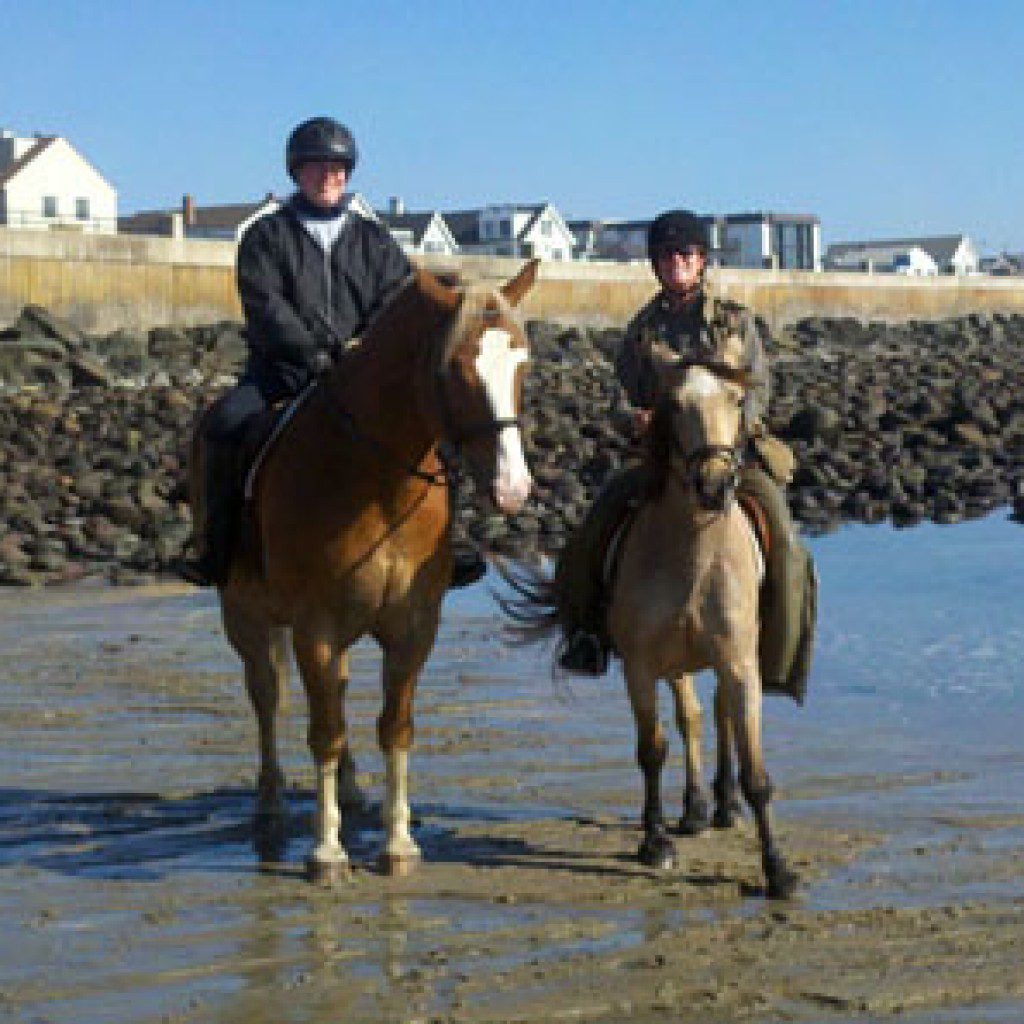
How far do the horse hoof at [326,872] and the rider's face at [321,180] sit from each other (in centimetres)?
261

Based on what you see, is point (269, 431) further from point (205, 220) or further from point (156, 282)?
point (205, 220)

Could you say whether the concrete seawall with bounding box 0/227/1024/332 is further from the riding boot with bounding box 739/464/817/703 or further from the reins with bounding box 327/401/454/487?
the reins with bounding box 327/401/454/487

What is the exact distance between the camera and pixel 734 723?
7.40m

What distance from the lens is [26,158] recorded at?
297ft

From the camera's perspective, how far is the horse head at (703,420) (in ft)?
22.9

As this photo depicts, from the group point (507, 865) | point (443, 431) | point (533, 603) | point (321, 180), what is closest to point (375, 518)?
point (443, 431)

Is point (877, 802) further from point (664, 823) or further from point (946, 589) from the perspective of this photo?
point (946, 589)

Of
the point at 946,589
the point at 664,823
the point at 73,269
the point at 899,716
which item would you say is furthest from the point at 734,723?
the point at 73,269

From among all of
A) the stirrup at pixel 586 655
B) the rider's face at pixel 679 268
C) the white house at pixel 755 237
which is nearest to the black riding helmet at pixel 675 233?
the rider's face at pixel 679 268

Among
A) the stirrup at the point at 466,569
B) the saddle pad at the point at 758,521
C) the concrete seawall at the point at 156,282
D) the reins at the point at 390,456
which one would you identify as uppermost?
the concrete seawall at the point at 156,282

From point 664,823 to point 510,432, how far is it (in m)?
1.90

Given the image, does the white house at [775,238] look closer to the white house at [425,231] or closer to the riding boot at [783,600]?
the white house at [425,231]

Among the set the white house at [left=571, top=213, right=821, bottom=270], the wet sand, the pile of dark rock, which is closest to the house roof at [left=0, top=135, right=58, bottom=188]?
the white house at [left=571, top=213, right=821, bottom=270]

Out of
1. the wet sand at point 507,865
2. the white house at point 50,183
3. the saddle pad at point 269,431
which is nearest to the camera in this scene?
the wet sand at point 507,865
